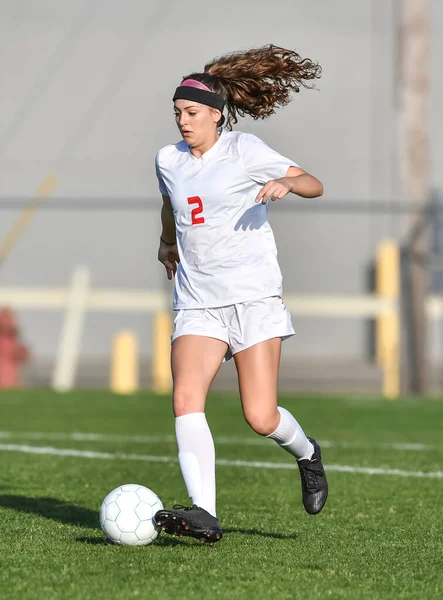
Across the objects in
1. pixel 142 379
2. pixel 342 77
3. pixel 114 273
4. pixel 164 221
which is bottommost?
pixel 142 379

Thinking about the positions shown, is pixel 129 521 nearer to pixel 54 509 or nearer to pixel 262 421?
pixel 262 421

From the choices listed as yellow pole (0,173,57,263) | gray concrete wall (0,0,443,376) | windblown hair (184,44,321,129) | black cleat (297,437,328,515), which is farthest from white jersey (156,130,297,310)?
yellow pole (0,173,57,263)

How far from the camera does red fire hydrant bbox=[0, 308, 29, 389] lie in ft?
51.9

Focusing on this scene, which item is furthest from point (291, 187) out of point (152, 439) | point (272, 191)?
point (152, 439)

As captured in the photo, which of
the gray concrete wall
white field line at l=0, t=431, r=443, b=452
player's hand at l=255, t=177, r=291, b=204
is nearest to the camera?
player's hand at l=255, t=177, r=291, b=204

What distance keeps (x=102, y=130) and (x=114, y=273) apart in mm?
2468

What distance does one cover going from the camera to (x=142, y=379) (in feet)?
55.3

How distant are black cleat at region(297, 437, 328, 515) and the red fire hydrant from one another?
10.8 metres

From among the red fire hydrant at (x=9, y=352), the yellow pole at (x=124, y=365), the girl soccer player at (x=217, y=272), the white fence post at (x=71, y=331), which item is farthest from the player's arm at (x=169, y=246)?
the white fence post at (x=71, y=331)

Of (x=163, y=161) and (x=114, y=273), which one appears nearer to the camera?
(x=163, y=161)

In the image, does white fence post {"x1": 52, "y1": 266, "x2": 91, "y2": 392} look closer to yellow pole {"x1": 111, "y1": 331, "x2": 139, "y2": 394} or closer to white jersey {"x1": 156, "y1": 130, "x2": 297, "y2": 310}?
yellow pole {"x1": 111, "y1": 331, "x2": 139, "y2": 394}

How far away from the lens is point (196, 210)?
198 inches

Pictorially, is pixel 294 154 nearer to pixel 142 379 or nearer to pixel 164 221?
pixel 142 379

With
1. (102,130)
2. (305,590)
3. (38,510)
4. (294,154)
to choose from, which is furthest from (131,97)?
(305,590)
